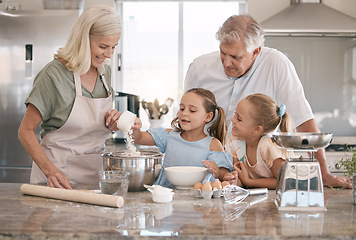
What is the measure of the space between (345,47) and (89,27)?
259 centimetres

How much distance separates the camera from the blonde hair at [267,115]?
1926mm

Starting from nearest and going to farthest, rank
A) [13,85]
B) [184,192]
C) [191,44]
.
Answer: [184,192] < [13,85] < [191,44]

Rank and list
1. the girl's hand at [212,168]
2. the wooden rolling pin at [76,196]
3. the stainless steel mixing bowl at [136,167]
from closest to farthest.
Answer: the wooden rolling pin at [76,196]
the stainless steel mixing bowl at [136,167]
the girl's hand at [212,168]

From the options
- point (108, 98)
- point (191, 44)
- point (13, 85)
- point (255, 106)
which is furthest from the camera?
point (191, 44)

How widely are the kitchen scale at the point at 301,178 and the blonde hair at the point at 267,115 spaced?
473 millimetres

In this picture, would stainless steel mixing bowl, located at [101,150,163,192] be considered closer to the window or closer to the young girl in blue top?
the young girl in blue top

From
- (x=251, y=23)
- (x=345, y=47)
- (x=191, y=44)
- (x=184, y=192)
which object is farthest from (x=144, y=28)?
(x=184, y=192)

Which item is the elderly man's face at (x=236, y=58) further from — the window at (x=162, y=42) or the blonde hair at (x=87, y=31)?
the window at (x=162, y=42)

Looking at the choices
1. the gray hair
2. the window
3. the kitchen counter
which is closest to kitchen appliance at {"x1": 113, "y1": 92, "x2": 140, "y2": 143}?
the window

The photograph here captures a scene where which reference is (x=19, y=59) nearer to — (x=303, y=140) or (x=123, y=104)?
(x=123, y=104)

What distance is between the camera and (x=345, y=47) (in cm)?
382

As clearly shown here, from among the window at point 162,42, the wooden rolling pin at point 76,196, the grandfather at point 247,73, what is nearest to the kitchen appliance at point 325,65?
the window at point 162,42

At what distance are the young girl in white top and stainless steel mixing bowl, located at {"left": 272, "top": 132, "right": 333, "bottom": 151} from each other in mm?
424

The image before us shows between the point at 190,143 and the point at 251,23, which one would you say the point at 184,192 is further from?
the point at 251,23
